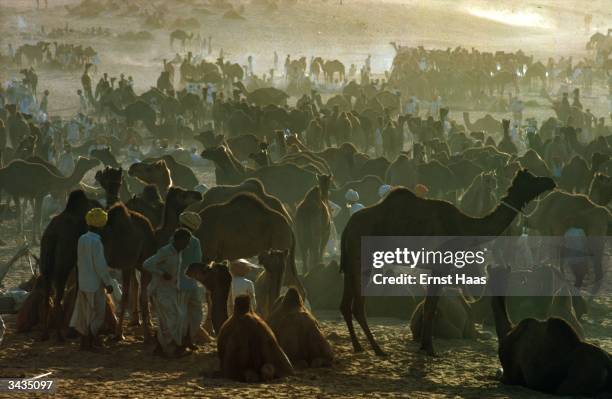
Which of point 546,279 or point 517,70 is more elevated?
point 517,70

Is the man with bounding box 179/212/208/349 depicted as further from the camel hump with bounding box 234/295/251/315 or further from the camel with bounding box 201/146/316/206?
the camel with bounding box 201/146/316/206

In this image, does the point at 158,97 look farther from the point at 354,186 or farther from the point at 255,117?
the point at 354,186

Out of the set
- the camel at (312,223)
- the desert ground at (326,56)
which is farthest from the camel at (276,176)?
the desert ground at (326,56)

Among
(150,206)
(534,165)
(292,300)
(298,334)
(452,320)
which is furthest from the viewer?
(534,165)

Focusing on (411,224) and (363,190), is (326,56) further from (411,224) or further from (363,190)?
(411,224)

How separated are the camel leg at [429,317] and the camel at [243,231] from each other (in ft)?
5.41

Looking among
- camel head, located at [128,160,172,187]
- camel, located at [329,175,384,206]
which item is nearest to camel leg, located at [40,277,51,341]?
camel head, located at [128,160,172,187]

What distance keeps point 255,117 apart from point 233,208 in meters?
18.2

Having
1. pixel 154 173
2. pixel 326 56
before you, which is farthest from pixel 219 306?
pixel 326 56

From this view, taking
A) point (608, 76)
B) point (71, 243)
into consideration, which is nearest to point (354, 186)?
point (71, 243)

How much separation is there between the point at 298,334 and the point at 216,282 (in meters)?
0.89

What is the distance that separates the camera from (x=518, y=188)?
11.7 meters

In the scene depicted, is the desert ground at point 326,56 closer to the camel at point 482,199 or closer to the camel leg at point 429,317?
the camel leg at point 429,317

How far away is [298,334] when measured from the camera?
33.7 feet
